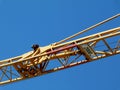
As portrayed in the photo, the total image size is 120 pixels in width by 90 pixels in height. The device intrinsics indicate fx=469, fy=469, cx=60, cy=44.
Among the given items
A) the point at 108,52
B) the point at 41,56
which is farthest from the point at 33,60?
the point at 108,52

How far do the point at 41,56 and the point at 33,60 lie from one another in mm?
962

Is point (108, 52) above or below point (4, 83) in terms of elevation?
below

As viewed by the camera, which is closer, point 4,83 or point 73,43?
point 73,43

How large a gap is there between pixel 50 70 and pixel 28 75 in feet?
7.31

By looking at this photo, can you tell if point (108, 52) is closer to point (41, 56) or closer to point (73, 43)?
point (73, 43)

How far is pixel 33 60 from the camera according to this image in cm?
4391

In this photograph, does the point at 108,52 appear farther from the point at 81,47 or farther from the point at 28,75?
the point at 28,75

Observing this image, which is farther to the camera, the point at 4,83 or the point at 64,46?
the point at 4,83

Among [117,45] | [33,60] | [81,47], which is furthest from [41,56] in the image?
[117,45]

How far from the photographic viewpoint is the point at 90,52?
1700 inches

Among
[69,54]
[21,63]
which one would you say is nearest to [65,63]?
[69,54]

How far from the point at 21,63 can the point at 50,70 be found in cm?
293

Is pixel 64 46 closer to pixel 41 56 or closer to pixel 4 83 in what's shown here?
pixel 41 56

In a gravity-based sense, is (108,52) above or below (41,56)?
below
